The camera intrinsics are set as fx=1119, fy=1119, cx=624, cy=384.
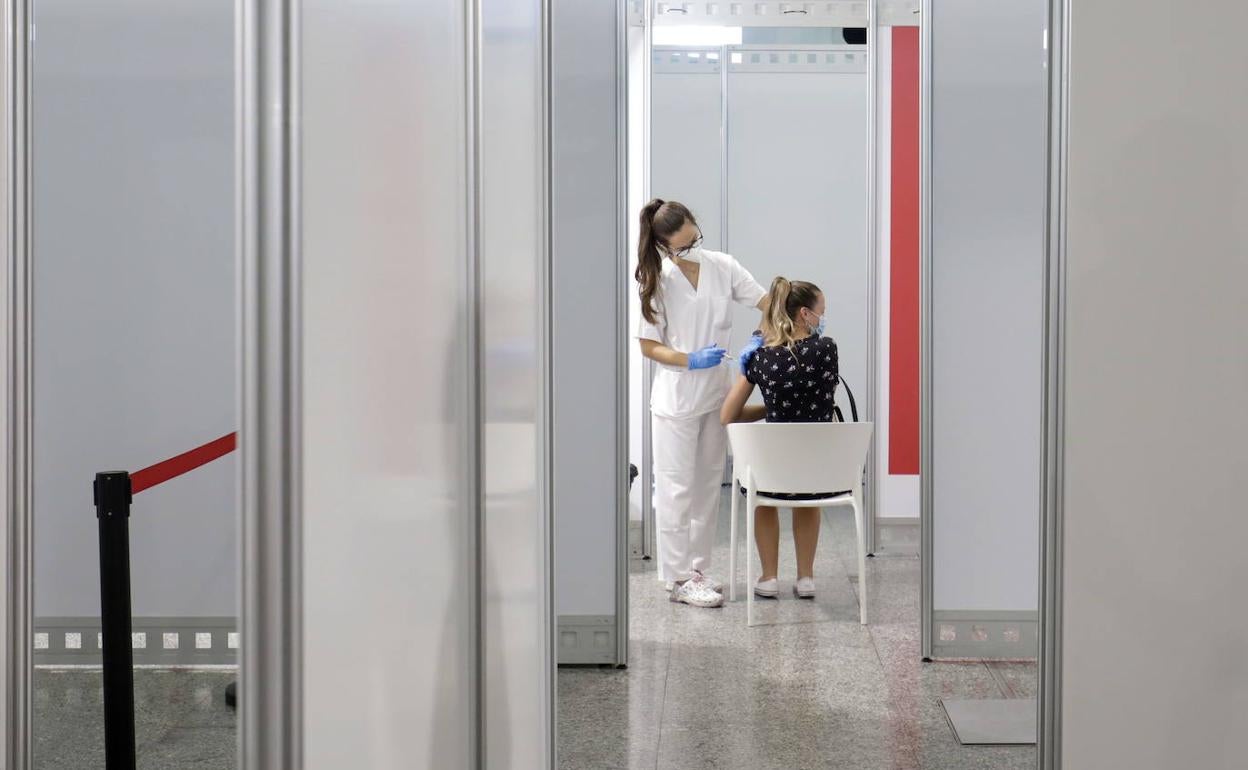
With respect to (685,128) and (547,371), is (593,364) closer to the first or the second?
(547,371)

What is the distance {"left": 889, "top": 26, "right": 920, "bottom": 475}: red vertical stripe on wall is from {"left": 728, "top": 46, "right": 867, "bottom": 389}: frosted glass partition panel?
30cm

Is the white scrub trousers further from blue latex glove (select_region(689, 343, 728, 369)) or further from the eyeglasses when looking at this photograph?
the eyeglasses

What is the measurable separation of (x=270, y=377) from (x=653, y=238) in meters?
3.95

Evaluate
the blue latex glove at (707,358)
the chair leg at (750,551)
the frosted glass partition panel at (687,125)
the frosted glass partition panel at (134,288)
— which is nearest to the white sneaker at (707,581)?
the chair leg at (750,551)

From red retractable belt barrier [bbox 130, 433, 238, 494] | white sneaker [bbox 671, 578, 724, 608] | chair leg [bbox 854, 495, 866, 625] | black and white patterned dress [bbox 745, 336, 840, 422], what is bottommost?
white sneaker [bbox 671, 578, 724, 608]

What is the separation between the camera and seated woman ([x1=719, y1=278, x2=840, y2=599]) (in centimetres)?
439

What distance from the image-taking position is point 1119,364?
6.29 feet

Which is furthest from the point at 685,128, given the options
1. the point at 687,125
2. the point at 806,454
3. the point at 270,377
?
the point at 270,377

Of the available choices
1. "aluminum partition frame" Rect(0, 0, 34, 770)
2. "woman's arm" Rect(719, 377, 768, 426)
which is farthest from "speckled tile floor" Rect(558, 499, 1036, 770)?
"aluminum partition frame" Rect(0, 0, 34, 770)

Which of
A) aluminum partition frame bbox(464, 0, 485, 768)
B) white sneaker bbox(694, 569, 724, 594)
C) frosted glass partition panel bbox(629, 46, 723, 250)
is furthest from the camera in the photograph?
frosted glass partition panel bbox(629, 46, 723, 250)

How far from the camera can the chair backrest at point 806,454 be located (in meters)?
4.09

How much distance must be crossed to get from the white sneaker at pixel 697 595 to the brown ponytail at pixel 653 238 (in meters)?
1.10

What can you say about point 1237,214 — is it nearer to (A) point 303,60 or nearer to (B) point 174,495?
(A) point 303,60

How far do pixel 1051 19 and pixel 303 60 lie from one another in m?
1.60
